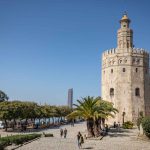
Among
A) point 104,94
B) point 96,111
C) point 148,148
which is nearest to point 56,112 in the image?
point 104,94

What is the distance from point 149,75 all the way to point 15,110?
25.5m

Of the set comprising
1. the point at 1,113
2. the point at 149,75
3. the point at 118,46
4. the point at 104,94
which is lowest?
the point at 1,113

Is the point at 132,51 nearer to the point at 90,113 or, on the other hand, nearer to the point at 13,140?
the point at 90,113

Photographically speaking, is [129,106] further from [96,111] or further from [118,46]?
[96,111]

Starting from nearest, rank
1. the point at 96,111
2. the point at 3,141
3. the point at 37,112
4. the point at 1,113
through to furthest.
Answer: the point at 3,141 → the point at 96,111 → the point at 1,113 → the point at 37,112

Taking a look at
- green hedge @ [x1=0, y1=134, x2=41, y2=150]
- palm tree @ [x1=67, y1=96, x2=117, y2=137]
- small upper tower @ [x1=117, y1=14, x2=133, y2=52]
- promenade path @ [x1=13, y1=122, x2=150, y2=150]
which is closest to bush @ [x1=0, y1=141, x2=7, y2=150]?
green hedge @ [x1=0, y1=134, x2=41, y2=150]

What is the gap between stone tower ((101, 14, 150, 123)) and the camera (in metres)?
50.8

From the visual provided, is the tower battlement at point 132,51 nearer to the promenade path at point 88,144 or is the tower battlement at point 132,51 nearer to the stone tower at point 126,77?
the stone tower at point 126,77

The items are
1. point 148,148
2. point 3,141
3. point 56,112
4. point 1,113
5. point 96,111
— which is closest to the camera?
point 3,141

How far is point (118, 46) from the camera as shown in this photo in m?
53.2

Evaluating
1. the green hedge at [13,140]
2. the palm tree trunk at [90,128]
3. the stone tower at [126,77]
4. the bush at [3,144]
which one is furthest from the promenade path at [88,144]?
the stone tower at [126,77]

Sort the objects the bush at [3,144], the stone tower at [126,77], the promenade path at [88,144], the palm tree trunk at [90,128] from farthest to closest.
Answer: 1. the stone tower at [126,77]
2. the palm tree trunk at [90,128]
3. the promenade path at [88,144]
4. the bush at [3,144]

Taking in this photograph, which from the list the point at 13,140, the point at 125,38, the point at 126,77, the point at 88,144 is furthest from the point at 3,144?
the point at 125,38

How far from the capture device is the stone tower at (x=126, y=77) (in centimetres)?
5081
